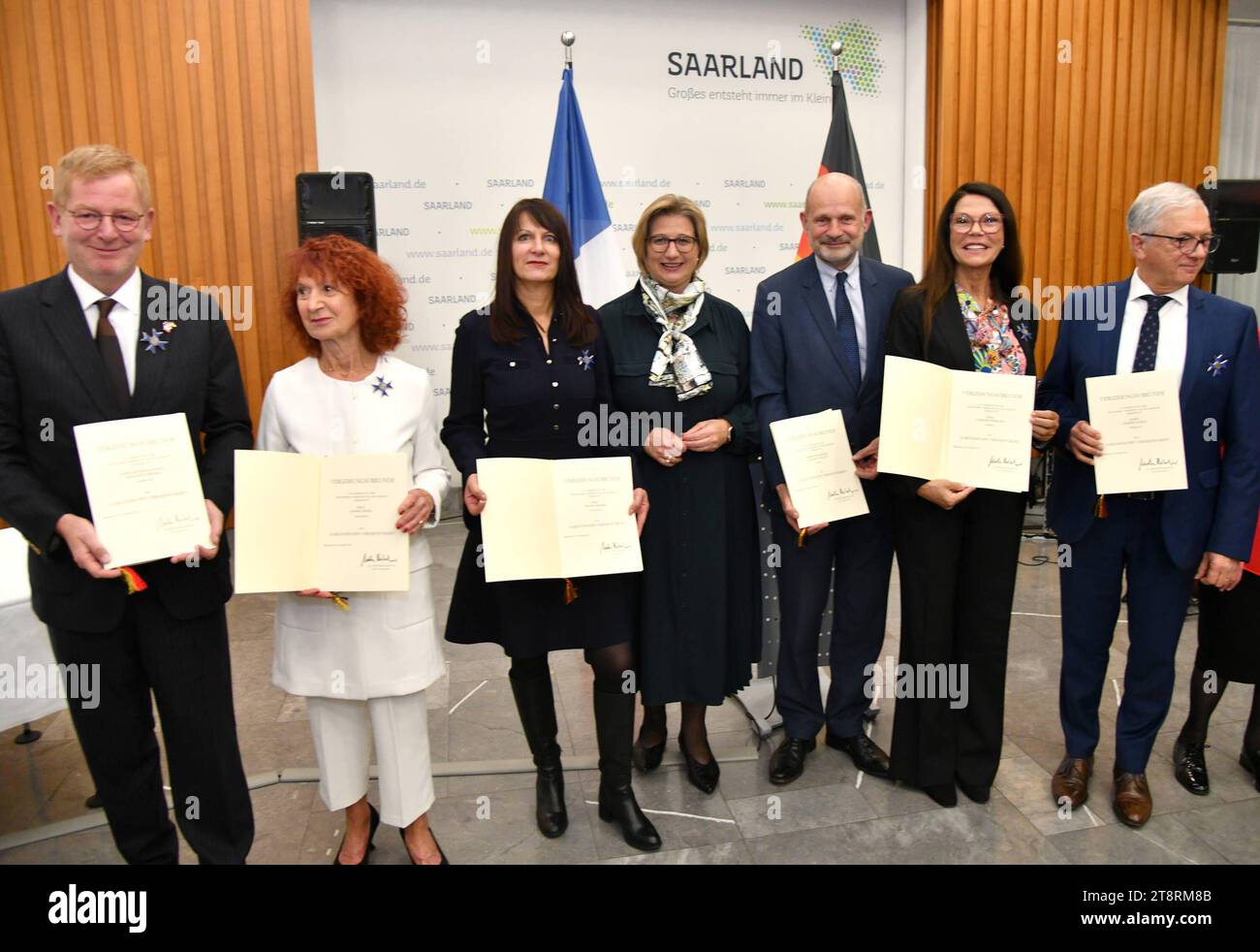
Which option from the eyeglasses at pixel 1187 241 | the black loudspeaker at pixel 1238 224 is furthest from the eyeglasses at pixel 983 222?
the black loudspeaker at pixel 1238 224

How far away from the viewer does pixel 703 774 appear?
2.95 m

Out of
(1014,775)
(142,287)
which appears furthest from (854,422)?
(142,287)

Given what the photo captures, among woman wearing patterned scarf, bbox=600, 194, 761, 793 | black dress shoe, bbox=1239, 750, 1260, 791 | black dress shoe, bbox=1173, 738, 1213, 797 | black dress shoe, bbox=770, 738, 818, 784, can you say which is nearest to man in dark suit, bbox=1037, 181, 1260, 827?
black dress shoe, bbox=1173, 738, 1213, 797

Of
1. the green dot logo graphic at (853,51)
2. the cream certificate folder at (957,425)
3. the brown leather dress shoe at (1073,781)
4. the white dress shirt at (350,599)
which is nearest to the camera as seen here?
the white dress shirt at (350,599)

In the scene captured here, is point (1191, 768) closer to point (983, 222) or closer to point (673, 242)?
point (983, 222)

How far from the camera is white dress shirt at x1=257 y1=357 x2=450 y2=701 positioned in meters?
2.26

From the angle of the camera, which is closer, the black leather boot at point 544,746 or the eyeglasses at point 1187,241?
the eyeglasses at point 1187,241

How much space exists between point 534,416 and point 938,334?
1.15 metres

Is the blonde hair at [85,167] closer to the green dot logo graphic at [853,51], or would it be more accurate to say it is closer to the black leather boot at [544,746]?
the black leather boot at [544,746]

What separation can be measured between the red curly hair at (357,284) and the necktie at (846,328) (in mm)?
1314

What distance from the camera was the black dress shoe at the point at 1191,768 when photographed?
2.91 meters

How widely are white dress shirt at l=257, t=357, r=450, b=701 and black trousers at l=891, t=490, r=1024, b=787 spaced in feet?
4.62

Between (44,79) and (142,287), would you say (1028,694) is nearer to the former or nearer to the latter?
(142,287)

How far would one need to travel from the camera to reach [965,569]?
271 centimetres
